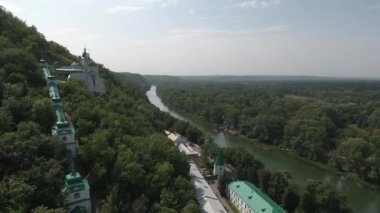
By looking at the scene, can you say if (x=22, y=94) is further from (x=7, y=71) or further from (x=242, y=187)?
(x=242, y=187)

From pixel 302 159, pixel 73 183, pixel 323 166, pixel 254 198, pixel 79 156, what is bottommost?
pixel 302 159

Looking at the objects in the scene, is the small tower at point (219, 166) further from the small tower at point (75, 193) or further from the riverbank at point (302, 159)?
the riverbank at point (302, 159)

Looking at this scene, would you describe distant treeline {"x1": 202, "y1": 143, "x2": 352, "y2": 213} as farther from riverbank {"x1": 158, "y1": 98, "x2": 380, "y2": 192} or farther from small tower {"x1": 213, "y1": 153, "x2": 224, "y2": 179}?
riverbank {"x1": 158, "y1": 98, "x2": 380, "y2": 192}

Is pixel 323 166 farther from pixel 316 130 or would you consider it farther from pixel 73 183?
pixel 73 183

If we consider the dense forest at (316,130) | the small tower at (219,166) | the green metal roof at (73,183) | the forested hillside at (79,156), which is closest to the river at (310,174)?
the dense forest at (316,130)

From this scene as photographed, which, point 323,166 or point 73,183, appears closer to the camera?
point 73,183

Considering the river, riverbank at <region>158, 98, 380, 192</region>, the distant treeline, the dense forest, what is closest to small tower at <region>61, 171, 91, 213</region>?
the distant treeline

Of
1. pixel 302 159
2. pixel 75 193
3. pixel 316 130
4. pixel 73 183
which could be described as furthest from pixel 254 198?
pixel 316 130
